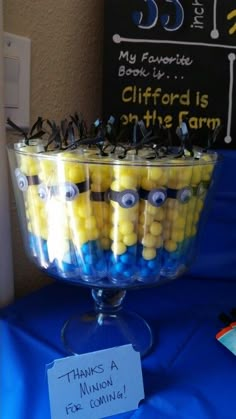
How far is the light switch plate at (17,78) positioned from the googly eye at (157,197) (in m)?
0.28

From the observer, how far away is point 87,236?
0.46 meters

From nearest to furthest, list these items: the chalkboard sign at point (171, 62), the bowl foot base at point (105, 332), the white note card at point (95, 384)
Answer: the white note card at point (95, 384)
the bowl foot base at point (105, 332)
the chalkboard sign at point (171, 62)

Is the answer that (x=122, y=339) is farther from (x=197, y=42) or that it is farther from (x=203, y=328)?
(x=197, y=42)

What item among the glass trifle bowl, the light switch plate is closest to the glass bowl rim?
the glass trifle bowl

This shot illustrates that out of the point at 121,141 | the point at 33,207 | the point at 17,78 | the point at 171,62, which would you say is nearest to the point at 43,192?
the point at 33,207

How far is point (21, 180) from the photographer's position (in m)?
0.49

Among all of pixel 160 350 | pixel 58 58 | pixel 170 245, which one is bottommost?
pixel 160 350

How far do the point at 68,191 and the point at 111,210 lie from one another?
5cm

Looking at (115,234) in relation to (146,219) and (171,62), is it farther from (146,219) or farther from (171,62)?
(171,62)

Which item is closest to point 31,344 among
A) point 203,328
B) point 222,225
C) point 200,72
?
point 203,328

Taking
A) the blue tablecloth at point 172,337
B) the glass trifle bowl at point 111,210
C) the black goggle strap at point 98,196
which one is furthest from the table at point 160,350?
the black goggle strap at point 98,196

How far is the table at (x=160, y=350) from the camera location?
1.46 feet

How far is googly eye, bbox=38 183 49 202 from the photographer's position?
46 centimetres

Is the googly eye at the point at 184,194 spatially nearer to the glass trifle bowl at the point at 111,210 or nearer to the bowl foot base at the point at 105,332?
the glass trifle bowl at the point at 111,210
